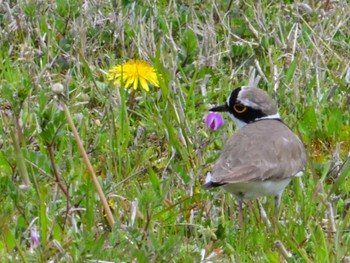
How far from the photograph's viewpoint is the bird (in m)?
5.24

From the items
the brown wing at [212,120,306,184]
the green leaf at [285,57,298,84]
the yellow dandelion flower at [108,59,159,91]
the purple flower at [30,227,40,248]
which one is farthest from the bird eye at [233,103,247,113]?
the purple flower at [30,227,40,248]

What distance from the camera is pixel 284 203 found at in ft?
18.5

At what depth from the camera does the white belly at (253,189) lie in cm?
525

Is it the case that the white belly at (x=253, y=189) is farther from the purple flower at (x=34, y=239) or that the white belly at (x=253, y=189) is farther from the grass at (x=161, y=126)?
the purple flower at (x=34, y=239)

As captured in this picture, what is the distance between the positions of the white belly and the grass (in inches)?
5.0

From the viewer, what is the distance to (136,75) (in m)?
6.59

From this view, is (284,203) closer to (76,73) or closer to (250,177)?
(250,177)

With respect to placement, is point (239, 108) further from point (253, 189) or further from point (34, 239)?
point (34, 239)

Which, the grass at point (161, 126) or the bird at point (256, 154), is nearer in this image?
the grass at point (161, 126)

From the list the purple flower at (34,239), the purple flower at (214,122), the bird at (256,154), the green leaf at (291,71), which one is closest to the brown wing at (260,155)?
the bird at (256,154)

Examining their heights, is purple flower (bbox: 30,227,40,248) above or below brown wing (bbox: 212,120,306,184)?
above

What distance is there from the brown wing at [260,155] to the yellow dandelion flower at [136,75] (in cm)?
94

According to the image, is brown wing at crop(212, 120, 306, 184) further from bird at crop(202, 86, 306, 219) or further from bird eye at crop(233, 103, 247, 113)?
bird eye at crop(233, 103, 247, 113)

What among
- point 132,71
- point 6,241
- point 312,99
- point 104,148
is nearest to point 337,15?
point 312,99
